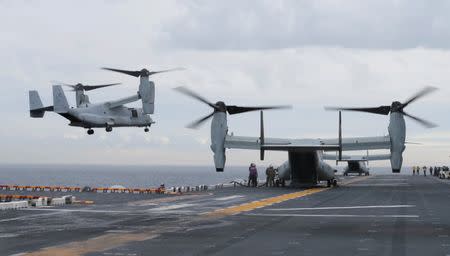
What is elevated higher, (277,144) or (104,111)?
(104,111)

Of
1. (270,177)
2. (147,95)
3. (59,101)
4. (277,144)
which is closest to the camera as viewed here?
(277,144)

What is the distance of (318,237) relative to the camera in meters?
18.5

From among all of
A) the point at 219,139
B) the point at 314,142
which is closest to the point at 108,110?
the point at 219,139

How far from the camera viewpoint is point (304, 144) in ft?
168

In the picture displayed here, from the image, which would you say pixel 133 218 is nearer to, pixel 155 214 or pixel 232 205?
pixel 155 214

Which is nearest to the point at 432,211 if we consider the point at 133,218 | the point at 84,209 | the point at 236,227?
the point at 236,227

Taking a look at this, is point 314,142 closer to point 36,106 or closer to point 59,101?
point 59,101

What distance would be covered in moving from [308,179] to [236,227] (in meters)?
34.5

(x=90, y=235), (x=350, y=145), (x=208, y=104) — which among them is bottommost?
(x=90, y=235)

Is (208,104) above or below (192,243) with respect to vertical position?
above

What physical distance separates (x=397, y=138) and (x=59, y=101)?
1790 inches

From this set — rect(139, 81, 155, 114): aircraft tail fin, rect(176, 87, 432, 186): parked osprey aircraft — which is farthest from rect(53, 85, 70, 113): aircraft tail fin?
rect(176, 87, 432, 186): parked osprey aircraft

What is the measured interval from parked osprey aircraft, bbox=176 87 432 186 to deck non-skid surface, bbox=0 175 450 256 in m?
18.5

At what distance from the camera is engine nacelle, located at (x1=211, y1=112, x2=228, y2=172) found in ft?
166
